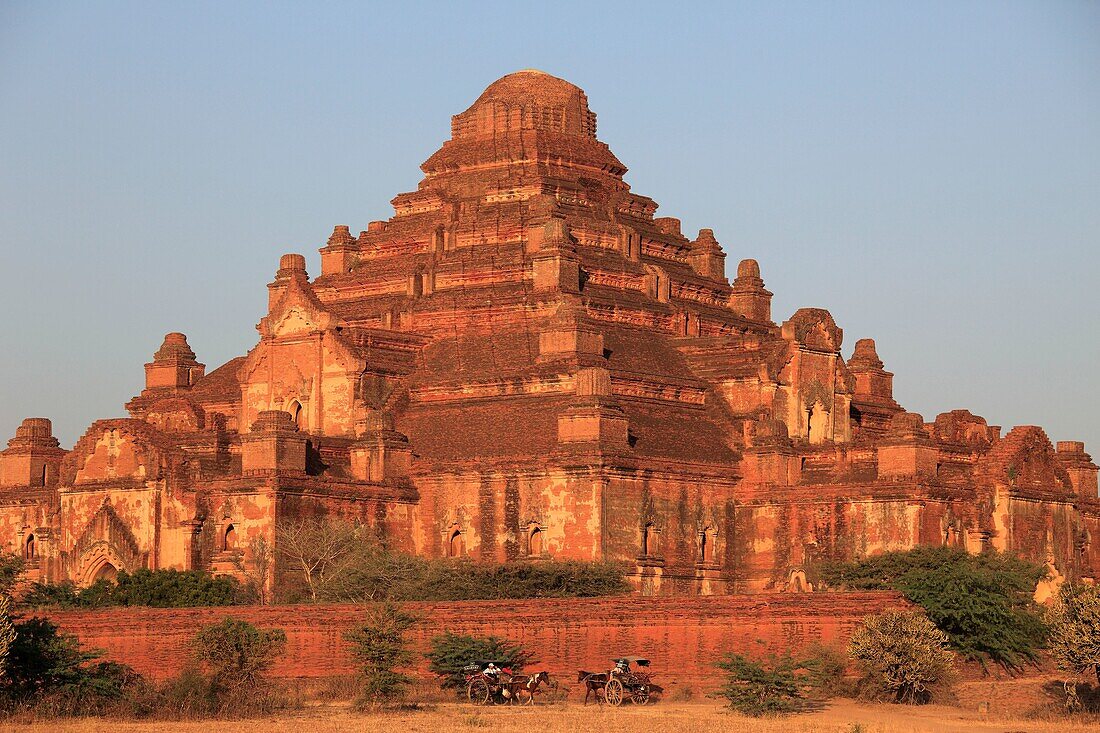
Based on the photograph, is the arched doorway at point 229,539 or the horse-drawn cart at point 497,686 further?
the arched doorway at point 229,539

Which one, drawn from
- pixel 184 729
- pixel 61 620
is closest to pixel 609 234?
pixel 61 620

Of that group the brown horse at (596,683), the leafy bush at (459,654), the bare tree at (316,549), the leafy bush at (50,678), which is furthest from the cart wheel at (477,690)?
the bare tree at (316,549)

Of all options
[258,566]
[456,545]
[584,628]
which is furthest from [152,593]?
[584,628]

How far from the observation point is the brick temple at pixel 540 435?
214 ft

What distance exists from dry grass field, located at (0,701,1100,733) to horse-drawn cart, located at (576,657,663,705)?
2.56ft

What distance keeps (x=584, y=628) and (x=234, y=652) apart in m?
7.86

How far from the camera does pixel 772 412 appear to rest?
69375mm

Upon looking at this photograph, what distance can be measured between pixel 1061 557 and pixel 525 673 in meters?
21.0

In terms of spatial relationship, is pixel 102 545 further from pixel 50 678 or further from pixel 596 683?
pixel 596 683

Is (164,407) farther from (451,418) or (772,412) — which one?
(772,412)

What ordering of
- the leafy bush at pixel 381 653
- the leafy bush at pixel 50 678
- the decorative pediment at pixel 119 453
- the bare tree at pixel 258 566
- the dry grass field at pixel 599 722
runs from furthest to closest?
the decorative pediment at pixel 119 453
the bare tree at pixel 258 566
the leafy bush at pixel 381 653
the leafy bush at pixel 50 678
the dry grass field at pixel 599 722

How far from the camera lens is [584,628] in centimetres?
5444

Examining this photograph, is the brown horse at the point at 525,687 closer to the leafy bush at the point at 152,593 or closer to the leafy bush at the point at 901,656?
the leafy bush at the point at 901,656

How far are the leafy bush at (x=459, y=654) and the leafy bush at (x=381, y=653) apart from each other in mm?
661
